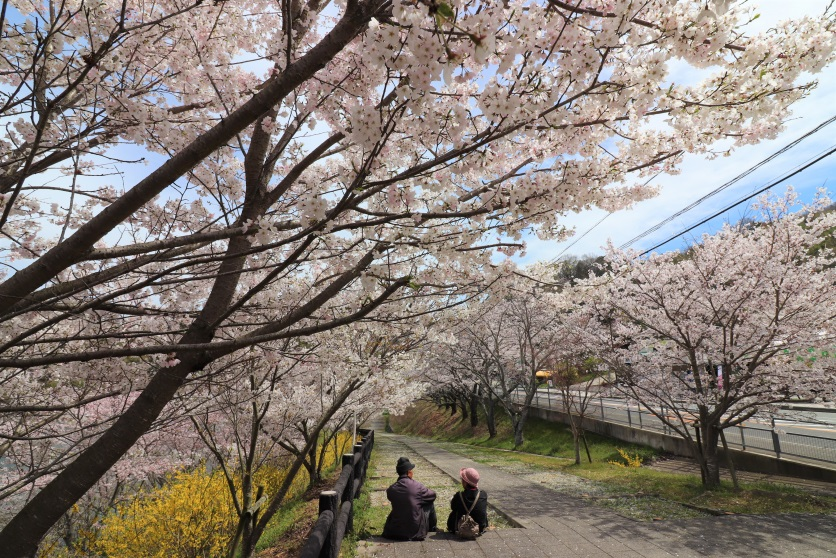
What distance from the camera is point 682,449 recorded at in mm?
14016

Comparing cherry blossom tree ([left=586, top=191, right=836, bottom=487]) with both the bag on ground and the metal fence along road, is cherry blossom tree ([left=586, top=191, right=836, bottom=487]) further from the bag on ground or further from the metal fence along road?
the bag on ground

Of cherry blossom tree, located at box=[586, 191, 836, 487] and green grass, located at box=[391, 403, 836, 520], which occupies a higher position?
cherry blossom tree, located at box=[586, 191, 836, 487]

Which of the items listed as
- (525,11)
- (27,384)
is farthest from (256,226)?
(27,384)

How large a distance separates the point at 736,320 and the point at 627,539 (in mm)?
5523

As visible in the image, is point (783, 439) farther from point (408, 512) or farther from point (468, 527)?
point (408, 512)

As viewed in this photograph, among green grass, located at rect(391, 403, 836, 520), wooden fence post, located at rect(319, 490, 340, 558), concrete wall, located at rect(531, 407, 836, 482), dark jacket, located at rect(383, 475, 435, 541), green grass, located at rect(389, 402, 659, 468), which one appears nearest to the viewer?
wooden fence post, located at rect(319, 490, 340, 558)

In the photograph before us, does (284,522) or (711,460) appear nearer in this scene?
(711,460)

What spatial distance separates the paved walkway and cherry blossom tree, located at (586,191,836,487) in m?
2.71

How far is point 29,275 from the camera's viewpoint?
2.03 meters

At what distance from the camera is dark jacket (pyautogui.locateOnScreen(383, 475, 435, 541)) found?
17.9ft

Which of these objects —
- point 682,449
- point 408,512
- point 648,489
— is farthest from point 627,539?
point 682,449

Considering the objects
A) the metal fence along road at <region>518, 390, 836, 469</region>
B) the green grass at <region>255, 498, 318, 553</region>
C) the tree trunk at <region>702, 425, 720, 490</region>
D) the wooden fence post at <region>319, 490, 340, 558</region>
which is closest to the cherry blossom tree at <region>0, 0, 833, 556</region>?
the wooden fence post at <region>319, 490, 340, 558</region>

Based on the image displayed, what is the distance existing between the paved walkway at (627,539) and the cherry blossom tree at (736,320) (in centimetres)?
271

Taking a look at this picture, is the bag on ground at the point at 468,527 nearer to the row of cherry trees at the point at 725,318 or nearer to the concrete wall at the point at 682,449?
the row of cherry trees at the point at 725,318
